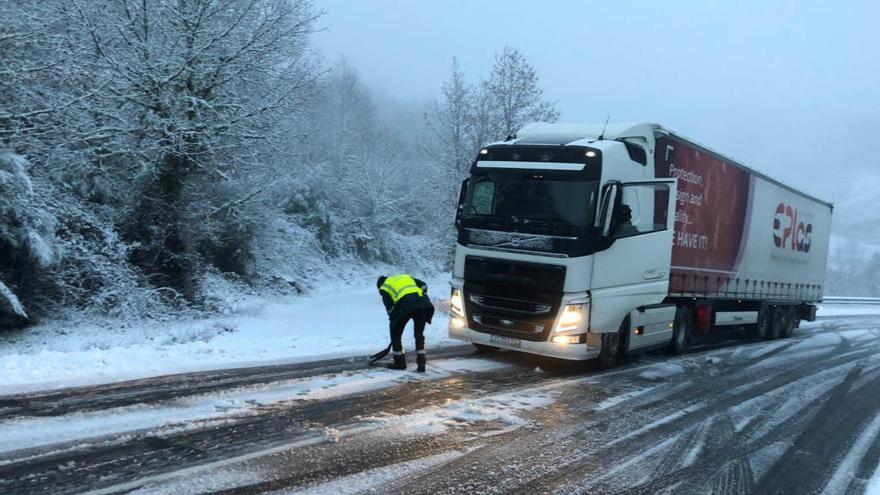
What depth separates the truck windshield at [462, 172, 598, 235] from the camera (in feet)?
28.5

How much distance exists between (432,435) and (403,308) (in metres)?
2.94

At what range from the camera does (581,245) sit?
8508 mm

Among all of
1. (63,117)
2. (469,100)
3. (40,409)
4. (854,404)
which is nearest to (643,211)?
(854,404)

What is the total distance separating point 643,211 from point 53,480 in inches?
316

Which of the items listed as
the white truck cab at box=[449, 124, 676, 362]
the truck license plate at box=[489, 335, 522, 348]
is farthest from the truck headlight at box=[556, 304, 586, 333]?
the truck license plate at box=[489, 335, 522, 348]

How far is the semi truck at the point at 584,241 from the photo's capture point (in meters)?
8.62

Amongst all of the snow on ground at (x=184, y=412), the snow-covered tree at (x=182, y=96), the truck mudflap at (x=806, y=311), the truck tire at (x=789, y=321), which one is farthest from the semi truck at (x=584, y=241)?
the truck mudflap at (x=806, y=311)

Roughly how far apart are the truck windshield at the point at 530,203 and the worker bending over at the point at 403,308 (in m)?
1.54

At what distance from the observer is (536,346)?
8766mm

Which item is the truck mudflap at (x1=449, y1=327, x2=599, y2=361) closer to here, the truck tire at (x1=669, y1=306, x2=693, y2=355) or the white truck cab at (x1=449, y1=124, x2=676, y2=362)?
the white truck cab at (x1=449, y1=124, x2=676, y2=362)

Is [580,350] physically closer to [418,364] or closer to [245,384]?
[418,364]

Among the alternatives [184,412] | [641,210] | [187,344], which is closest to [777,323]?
[641,210]

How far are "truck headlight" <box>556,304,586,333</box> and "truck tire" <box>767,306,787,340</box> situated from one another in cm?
1034

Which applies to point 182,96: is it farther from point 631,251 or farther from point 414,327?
point 631,251
